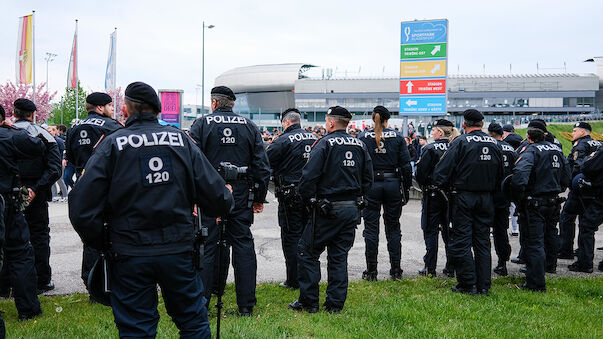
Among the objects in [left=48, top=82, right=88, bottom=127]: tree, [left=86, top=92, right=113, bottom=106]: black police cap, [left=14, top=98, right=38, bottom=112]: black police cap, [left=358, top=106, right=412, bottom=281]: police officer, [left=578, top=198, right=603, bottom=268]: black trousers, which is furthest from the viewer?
[left=48, top=82, right=88, bottom=127]: tree

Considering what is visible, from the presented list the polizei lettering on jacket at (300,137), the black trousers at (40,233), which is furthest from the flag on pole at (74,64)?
the polizei lettering on jacket at (300,137)

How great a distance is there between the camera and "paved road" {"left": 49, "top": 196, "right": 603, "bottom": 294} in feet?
22.7

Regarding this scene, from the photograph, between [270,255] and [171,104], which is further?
[171,104]

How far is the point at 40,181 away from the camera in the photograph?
5.91 metres

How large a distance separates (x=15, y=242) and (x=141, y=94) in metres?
2.73

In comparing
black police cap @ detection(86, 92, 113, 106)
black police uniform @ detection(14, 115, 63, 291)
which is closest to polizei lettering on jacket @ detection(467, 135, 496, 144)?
black police cap @ detection(86, 92, 113, 106)

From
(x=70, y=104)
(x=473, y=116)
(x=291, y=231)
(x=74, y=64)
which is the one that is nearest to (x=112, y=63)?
(x=74, y=64)

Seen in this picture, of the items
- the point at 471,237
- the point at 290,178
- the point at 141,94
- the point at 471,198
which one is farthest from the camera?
the point at 290,178

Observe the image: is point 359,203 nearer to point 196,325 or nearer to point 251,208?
point 251,208

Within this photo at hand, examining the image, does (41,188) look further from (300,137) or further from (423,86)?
(423,86)

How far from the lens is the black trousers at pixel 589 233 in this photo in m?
7.61

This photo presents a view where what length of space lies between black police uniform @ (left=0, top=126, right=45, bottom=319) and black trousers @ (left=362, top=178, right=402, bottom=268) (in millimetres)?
3964

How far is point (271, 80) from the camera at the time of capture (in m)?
90.4

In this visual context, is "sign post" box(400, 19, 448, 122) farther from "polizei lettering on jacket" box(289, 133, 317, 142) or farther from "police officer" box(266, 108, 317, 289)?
"polizei lettering on jacket" box(289, 133, 317, 142)
